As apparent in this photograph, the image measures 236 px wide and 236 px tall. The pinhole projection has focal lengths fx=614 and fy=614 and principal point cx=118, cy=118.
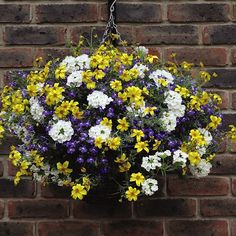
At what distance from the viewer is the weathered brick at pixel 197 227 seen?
218 cm

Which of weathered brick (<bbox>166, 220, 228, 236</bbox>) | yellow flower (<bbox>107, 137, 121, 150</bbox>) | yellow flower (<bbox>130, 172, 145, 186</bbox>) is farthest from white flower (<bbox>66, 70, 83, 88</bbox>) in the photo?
weathered brick (<bbox>166, 220, 228, 236</bbox>)

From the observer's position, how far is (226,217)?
219 centimetres

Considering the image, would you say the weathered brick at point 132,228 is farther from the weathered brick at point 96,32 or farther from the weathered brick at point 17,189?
the weathered brick at point 96,32

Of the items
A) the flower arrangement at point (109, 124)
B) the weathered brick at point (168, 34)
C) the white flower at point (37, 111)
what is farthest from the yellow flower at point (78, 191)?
the weathered brick at point (168, 34)

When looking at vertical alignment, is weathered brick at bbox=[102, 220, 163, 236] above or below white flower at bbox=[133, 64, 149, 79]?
below

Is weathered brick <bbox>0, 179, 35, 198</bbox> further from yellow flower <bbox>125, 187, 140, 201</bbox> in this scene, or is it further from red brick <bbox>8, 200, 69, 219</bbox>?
yellow flower <bbox>125, 187, 140, 201</bbox>

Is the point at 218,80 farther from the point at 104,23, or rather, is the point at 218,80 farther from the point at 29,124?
the point at 29,124

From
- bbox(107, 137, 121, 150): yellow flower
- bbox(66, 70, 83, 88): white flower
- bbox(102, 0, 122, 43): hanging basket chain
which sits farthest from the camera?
bbox(102, 0, 122, 43): hanging basket chain

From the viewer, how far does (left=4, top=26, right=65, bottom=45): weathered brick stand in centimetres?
224

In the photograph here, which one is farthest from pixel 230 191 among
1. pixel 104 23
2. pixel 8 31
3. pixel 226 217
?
pixel 8 31

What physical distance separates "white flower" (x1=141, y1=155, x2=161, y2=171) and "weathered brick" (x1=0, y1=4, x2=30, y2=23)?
→ 2.60 feet

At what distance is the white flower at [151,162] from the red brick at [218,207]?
49 cm

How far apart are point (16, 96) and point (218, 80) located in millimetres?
754

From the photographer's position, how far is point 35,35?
7.38 feet
